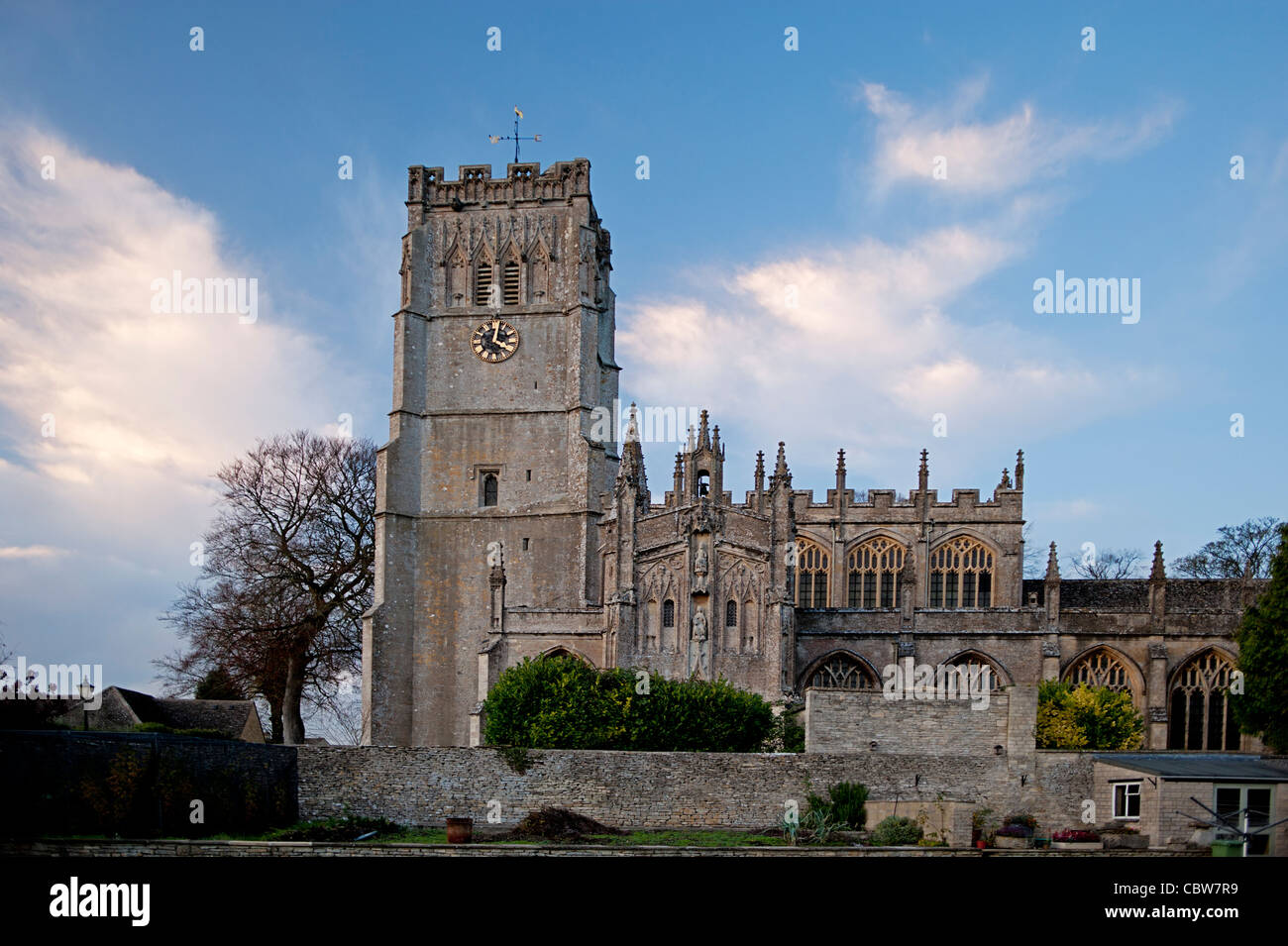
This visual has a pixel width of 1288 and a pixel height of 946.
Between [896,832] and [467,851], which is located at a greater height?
[467,851]

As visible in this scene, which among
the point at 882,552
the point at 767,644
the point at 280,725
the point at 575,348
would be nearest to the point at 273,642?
the point at 280,725

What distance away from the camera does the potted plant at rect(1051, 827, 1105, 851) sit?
28.9 meters

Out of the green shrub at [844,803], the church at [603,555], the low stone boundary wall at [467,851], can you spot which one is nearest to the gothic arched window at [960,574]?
the church at [603,555]

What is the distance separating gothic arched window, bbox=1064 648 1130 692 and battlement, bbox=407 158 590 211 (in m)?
25.9

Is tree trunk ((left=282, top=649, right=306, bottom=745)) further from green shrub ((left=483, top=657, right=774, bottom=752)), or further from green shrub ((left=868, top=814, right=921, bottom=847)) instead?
green shrub ((left=868, top=814, right=921, bottom=847))

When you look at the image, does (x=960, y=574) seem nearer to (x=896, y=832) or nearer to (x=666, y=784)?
(x=666, y=784)

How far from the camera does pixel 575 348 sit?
52.0 metres

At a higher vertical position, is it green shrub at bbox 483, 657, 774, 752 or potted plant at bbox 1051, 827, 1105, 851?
green shrub at bbox 483, 657, 774, 752

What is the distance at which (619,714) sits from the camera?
36.9 m

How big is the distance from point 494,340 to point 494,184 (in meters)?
6.47

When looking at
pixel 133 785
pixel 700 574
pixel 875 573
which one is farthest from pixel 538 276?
pixel 133 785

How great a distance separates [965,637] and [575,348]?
18017 millimetres

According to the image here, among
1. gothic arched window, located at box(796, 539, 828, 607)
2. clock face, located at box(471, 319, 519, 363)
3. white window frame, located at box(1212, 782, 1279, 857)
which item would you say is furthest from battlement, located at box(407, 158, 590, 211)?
white window frame, located at box(1212, 782, 1279, 857)

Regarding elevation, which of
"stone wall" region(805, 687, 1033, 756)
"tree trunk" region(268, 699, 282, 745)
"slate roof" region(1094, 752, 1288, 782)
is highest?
"stone wall" region(805, 687, 1033, 756)
